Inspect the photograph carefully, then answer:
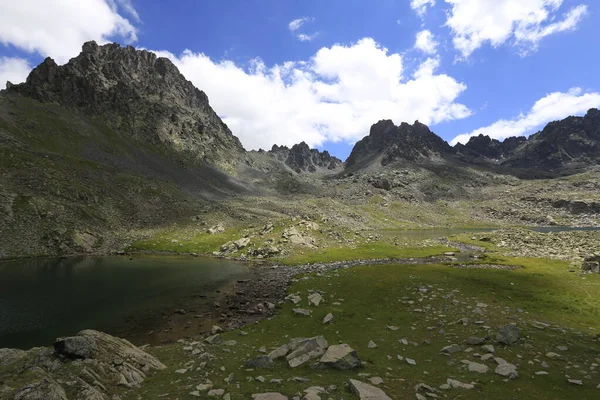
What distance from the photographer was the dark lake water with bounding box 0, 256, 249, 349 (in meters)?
33.5

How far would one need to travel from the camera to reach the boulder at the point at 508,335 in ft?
65.9

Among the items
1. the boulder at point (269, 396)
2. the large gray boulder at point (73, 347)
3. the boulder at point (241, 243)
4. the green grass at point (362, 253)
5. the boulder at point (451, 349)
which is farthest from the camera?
the boulder at point (241, 243)

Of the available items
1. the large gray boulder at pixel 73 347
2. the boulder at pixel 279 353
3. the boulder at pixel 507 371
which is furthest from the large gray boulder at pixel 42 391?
the boulder at pixel 507 371

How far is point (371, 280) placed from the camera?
1850 inches

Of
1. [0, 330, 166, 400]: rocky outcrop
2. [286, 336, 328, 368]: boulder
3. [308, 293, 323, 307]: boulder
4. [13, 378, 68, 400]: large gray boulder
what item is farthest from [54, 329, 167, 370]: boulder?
[308, 293, 323, 307]: boulder

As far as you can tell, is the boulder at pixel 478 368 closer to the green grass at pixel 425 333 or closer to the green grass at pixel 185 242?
the green grass at pixel 425 333

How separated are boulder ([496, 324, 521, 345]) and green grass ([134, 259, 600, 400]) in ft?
1.72

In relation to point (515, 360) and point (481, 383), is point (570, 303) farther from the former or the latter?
point (481, 383)

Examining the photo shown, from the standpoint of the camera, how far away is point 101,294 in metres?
46.6

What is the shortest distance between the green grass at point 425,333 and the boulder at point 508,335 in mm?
523

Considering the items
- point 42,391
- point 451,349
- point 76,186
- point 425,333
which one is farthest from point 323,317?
point 76,186

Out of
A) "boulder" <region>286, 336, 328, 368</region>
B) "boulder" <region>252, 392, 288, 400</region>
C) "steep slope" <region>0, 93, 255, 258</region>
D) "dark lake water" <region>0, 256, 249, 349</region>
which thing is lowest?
"dark lake water" <region>0, 256, 249, 349</region>

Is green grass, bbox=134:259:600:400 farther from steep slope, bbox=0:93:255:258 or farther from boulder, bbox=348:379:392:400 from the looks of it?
steep slope, bbox=0:93:255:258

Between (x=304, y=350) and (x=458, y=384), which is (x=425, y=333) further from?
(x=304, y=350)
